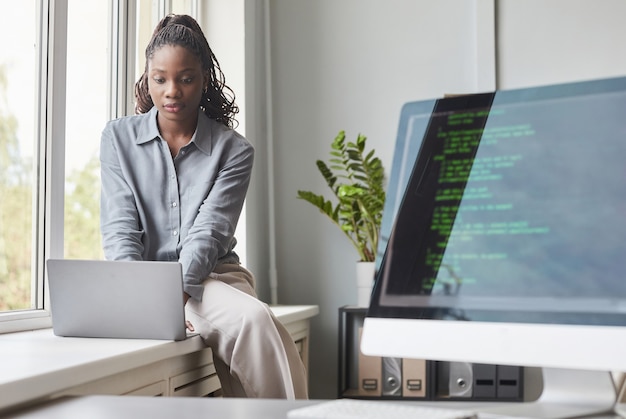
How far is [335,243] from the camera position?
3.88 meters

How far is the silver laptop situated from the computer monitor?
0.92m

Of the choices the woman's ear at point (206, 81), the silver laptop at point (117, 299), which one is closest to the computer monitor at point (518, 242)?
the silver laptop at point (117, 299)

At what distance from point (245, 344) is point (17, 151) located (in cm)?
95

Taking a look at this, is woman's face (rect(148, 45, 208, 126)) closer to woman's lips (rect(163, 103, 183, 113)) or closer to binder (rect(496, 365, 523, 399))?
woman's lips (rect(163, 103, 183, 113))

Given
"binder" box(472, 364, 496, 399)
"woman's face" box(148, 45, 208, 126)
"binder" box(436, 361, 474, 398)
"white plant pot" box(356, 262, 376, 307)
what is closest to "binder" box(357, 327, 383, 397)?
"white plant pot" box(356, 262, 376, 307)

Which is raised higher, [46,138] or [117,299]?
[46,138]

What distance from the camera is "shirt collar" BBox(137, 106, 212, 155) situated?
2.37 m

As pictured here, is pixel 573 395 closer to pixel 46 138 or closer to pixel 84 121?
pixel 46 138

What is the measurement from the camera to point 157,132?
2.37 meters

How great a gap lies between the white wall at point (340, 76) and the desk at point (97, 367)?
1551mm

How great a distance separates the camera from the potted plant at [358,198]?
11.5ft

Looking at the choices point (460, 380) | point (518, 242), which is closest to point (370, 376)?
point (460, 380)

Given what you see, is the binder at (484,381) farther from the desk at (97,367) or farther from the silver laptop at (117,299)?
the silver laptop at (117,299)

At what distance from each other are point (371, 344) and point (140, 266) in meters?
0.96
